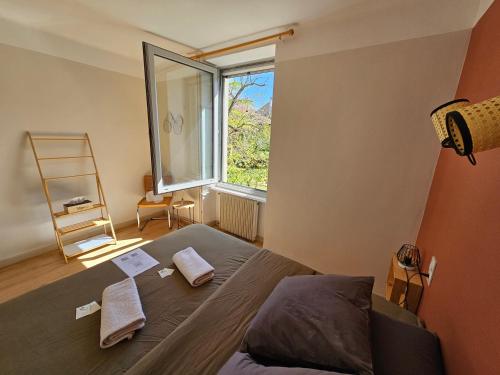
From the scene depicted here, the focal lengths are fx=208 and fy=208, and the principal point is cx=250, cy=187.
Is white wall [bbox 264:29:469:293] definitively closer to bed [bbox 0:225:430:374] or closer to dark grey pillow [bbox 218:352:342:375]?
bed [bbox 0:225:430:374]

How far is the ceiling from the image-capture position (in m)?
1.58

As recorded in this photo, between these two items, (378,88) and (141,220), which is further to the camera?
(141,220)

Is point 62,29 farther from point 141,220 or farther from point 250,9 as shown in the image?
point 141,220

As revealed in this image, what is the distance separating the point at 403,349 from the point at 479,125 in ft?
2.92

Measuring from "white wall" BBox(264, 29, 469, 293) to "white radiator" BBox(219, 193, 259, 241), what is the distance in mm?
507

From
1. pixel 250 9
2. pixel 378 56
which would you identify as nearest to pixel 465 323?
pixel 378 56

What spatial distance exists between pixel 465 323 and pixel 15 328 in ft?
6.18

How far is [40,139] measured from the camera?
2.26 m

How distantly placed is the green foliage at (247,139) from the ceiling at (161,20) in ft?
2.37

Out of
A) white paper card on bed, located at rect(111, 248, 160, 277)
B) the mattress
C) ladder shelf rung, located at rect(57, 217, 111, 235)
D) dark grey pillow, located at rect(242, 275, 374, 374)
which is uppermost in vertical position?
dark grey pillow, located at rect(242, 275, 374, 374)

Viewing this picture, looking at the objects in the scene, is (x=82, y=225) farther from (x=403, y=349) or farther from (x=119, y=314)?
(x=403, y=349)

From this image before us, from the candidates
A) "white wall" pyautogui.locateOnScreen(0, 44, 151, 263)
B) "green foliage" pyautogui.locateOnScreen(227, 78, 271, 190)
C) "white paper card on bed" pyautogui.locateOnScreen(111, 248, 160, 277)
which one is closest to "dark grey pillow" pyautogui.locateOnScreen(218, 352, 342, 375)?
"white paper card on bed" pyautogui.locateOnScreen(111, 248, 160, 277)

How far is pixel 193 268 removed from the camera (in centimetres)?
135

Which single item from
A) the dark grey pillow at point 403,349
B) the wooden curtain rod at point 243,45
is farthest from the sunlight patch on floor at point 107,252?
the dark grey pillow at point 403,349
